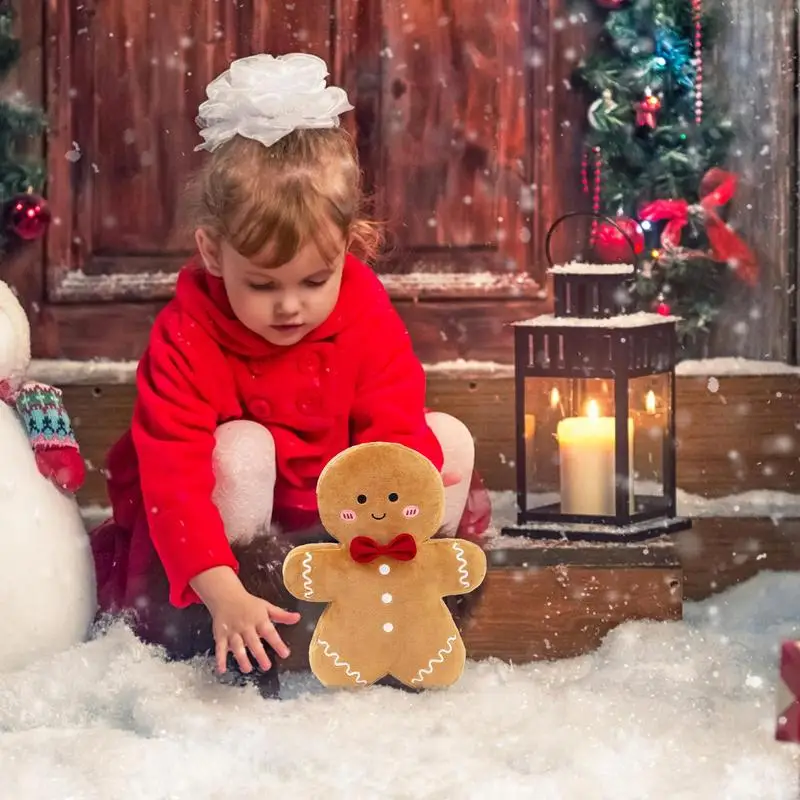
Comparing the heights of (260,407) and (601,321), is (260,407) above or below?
below

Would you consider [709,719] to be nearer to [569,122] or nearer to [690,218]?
[690,218]

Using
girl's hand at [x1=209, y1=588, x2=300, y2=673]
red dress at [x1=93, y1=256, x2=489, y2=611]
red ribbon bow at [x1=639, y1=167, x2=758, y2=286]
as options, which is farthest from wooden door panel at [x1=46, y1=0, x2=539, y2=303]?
girl's hand at [x1=209, y1=588, x2=300, y2=673]

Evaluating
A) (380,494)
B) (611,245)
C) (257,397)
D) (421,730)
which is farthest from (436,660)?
(611,245)

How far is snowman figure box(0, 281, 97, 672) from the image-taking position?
6.13 ft

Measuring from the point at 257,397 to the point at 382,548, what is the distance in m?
0.34

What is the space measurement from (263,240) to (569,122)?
3.73ft

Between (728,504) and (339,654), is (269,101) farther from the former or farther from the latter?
(728,504)

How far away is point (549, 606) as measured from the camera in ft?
6.72

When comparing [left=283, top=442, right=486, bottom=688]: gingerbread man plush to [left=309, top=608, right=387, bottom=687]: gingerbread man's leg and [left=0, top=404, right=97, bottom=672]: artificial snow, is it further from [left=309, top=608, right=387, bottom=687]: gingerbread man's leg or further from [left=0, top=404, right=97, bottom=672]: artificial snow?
[left=0, top=404, right=97, bottom=672]: artificial snow

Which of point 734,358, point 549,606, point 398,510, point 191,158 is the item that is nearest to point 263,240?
point 398,510

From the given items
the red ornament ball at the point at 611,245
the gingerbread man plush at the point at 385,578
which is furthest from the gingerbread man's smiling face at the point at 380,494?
the red ornament ball at the point at 611,245

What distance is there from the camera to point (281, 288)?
190cm

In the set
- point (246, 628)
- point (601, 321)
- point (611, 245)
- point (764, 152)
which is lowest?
point (246, 628)

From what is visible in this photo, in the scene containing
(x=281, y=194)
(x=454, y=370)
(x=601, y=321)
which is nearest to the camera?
(x=281, y=194)
